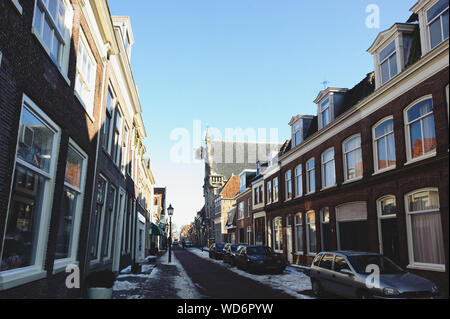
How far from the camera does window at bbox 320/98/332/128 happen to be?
2107 centimetres

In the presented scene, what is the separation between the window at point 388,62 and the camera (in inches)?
595

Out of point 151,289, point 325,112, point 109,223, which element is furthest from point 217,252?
point 151,289

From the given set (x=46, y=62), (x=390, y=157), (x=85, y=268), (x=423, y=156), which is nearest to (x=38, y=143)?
(x=46, y=62)

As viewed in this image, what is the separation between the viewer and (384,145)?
51.4 feet

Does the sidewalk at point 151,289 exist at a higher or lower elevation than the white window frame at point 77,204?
lower

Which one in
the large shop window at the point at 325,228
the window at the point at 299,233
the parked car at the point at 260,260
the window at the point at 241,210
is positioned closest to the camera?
the parked car at the point at 260,260

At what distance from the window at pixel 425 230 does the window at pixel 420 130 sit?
148 centimetres

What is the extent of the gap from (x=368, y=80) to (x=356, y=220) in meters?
7.17

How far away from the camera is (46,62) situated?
7.70m

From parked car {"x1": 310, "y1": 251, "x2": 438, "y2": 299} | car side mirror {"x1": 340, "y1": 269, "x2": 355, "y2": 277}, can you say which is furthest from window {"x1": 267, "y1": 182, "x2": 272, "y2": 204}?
car side mirror {"x1": 340, "y1": 269, "x2": 355, "y2": 277}

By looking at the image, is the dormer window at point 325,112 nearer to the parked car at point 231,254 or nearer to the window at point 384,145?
the window at point 384,145

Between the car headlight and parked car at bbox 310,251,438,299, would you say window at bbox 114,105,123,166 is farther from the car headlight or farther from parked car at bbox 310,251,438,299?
the car headlight

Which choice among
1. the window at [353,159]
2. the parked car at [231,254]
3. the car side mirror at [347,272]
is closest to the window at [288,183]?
the parked car at [231,254]
